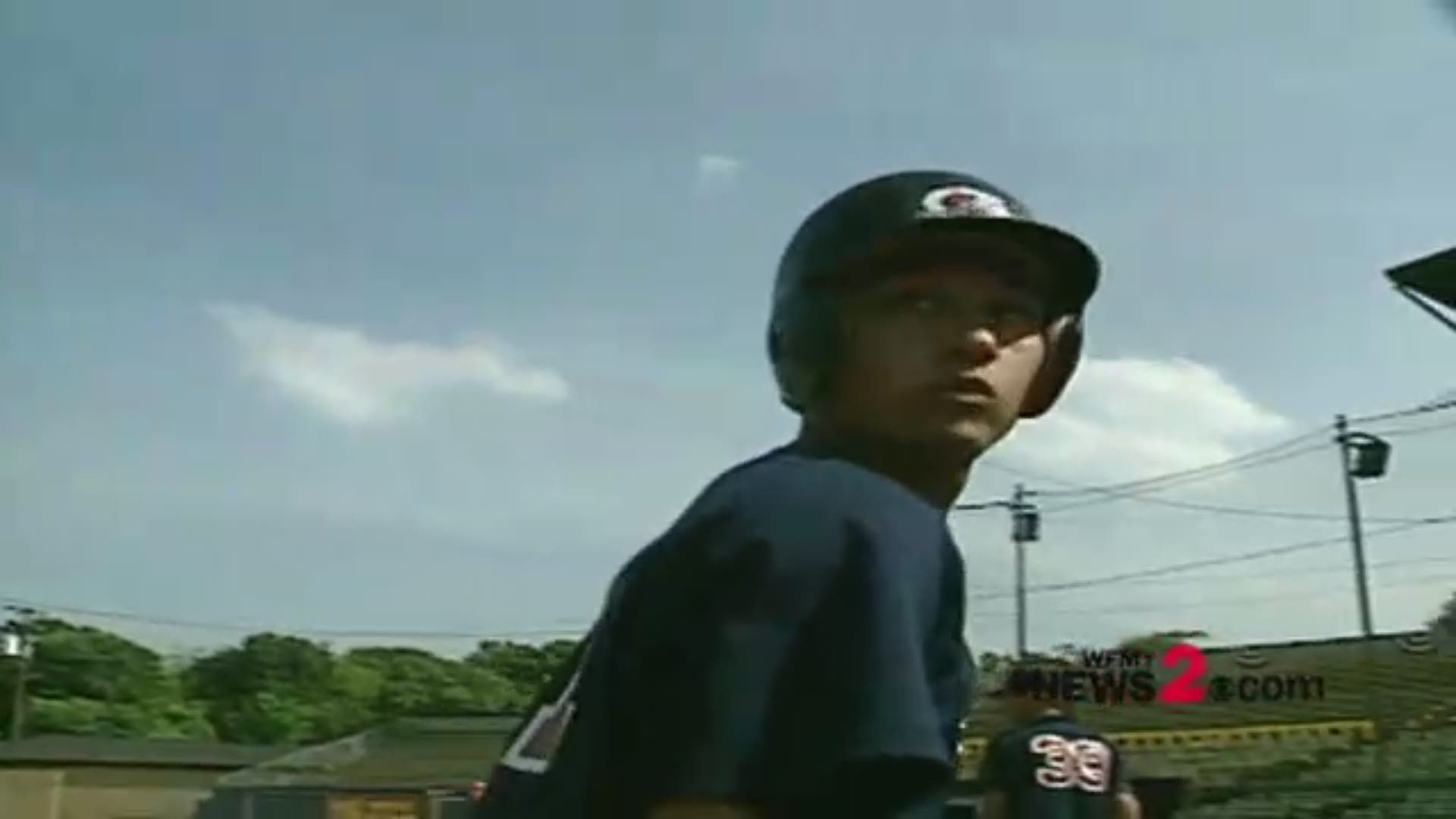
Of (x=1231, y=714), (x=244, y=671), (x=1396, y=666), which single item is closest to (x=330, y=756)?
(x=1231, y=714)

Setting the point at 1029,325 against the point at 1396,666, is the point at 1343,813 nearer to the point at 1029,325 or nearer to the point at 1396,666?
the point at 1396,666

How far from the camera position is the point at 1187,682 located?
1145 inches

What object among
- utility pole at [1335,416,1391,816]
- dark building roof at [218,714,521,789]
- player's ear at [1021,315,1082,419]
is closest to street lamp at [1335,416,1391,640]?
utility pole at [1335,416,1391,816]

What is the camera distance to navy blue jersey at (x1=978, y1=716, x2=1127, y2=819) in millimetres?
4289

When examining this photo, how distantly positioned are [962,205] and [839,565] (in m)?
0.33

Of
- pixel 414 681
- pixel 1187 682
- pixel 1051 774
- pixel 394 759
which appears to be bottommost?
pixel 1051 774

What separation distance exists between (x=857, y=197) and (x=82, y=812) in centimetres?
4571

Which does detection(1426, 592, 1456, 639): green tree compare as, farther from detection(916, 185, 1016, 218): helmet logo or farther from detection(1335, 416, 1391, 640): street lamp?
detection(916, 185, 1016, 218): helmet logo

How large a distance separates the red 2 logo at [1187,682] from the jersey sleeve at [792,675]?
2860cm

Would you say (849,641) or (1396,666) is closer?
(849,641)

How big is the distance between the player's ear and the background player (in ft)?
8.97

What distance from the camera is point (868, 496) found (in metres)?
1.26

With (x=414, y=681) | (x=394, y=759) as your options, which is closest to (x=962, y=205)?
(x=394, y=759)

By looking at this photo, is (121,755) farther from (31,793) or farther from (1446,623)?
(1446,623)
